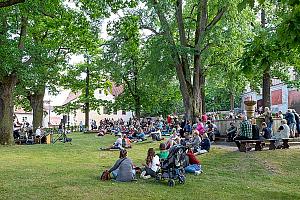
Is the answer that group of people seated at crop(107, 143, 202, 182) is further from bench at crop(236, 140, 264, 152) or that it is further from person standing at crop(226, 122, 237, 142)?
person standing at crop(226, 122, 237, 142)

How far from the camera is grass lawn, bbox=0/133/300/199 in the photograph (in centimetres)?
980

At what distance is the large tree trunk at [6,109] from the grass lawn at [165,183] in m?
9.71

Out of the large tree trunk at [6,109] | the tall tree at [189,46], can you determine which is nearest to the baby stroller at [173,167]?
the tall tree at [189,46]

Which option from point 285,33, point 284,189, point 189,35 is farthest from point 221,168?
point 189,35

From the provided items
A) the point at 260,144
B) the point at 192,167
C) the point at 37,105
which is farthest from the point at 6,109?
the point at 192,167

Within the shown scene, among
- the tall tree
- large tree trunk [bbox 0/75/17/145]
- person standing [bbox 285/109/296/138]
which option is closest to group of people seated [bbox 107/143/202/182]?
person standing [bbox 285/109/296/138]

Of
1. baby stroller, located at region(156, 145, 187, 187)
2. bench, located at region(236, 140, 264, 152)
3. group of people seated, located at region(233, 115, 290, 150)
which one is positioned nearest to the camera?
baby stroller, located at region(156, 145, 187, 187)

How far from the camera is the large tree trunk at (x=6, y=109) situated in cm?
2628

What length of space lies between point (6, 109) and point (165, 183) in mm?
18380

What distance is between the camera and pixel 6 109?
2673 cm

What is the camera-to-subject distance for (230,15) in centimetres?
2502

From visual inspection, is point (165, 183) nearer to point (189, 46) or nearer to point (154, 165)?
point (154, 165)

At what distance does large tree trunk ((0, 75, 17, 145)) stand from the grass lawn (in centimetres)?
971

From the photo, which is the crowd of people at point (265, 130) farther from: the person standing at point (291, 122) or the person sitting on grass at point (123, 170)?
the person sitting on grass at point (123, 170)
